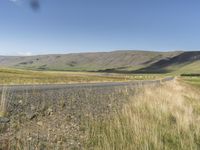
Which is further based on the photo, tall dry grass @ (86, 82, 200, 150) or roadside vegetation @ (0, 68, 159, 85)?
roadside vegetation @ (0, 68, 159, 85)

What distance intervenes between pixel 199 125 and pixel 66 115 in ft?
11.5

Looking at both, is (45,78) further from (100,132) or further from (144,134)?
(144,134)

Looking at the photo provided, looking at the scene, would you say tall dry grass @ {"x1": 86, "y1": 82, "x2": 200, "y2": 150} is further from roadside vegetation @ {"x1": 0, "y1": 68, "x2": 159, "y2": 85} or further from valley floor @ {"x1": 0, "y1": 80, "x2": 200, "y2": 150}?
roadside vegetation @ {"x1": 0, "y1": 68, "x2": 159, "y2": 85}

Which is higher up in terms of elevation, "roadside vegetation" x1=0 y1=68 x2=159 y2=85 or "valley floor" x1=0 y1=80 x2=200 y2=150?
"valley floor" x1=0 y1=80 x2=200 y2=150

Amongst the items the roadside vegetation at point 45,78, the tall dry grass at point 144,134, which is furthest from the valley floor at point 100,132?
the roadside vegetation at point 45,78

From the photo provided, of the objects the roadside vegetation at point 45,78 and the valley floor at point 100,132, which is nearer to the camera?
the valley floor at point 100,132

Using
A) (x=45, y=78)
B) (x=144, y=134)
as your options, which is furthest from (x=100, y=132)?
(x=45, y=78)

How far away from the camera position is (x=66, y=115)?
27.2 feet

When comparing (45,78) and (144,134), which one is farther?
(45,78)

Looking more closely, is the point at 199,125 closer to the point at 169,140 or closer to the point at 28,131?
the point at 169,140

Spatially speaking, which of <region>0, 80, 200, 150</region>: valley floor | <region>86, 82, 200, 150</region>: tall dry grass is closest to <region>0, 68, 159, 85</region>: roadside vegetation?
<region>0, 80, 200, 150</region>: valley floor

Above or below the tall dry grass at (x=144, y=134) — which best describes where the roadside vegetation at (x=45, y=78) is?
below

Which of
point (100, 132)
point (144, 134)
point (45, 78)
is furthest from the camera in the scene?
point (45, 78)

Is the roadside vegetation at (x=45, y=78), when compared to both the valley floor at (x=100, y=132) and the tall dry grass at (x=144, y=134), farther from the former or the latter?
the tall dry grass at (x=144, y=134)
